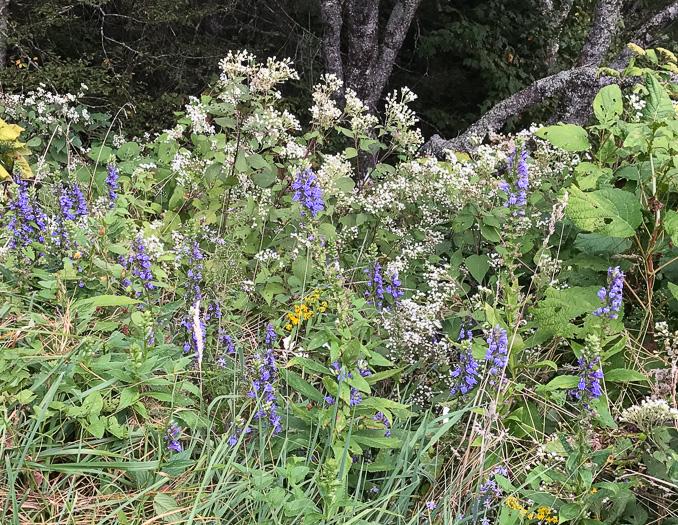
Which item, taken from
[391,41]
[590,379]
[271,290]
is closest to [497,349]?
[590,379]

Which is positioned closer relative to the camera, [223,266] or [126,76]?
[223,266]

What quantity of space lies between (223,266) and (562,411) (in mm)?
1556

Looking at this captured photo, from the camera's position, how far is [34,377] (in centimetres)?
211

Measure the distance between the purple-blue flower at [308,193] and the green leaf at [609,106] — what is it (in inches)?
53.8

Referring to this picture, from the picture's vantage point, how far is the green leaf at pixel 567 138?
285cm

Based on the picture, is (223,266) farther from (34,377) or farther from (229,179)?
(34,377)

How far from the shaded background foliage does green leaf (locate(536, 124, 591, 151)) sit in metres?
5.93

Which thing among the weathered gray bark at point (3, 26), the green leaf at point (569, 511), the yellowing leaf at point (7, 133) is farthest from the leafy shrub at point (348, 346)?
the weathered gray bark at point (3, 26)

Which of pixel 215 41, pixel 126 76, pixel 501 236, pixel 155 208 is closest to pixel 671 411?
pixel 501 236

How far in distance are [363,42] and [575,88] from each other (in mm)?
2825

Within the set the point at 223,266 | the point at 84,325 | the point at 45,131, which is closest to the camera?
the point at 84,325

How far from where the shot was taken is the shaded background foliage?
26.4ft

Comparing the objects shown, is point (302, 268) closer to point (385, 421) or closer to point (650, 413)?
point (385, 421)

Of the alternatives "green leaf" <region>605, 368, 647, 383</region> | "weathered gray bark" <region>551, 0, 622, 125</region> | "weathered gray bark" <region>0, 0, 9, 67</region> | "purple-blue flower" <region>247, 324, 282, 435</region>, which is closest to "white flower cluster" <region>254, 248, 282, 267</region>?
"purple-blue flower" <region>247, 324, 282, 435</region>
